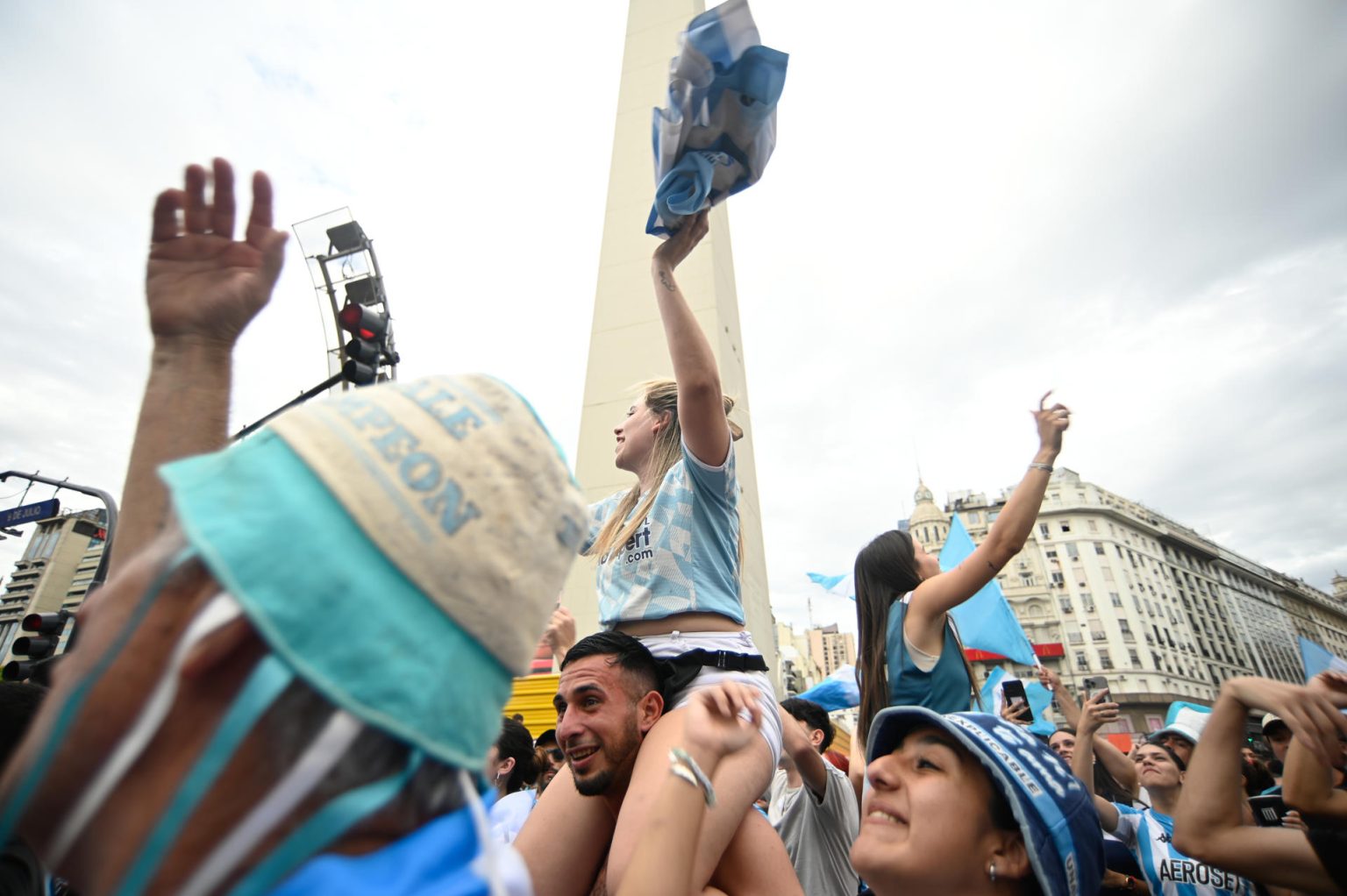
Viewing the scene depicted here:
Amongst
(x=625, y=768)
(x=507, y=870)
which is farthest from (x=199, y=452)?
(x=625, y=768)

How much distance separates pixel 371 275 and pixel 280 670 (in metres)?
6.76

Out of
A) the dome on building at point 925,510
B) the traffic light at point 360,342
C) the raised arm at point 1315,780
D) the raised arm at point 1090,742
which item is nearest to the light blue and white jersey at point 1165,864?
the raised arm at point 1090,742

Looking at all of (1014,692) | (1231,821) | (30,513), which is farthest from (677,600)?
(30,513)

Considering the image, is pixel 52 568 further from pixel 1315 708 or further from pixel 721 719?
pixel 1315 708

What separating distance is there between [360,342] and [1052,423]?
4.56m

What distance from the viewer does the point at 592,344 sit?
11711 mm

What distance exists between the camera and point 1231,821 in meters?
1.99

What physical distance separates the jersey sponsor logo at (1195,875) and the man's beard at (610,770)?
239 cm

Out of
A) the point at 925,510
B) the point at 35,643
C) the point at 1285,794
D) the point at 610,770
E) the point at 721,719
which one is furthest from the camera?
the point at 925,510

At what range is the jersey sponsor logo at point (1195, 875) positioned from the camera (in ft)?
8.73

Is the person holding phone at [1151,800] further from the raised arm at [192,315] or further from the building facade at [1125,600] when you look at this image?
the building facade at [1125,600]

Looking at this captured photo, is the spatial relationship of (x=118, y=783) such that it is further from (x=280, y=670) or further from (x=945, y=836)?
(x=945, y=836)

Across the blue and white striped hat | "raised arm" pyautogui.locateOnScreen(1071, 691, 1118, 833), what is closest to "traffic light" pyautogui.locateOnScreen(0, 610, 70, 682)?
the blue and white striped hat

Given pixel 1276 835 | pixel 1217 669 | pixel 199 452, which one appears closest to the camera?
pixel 199 452
